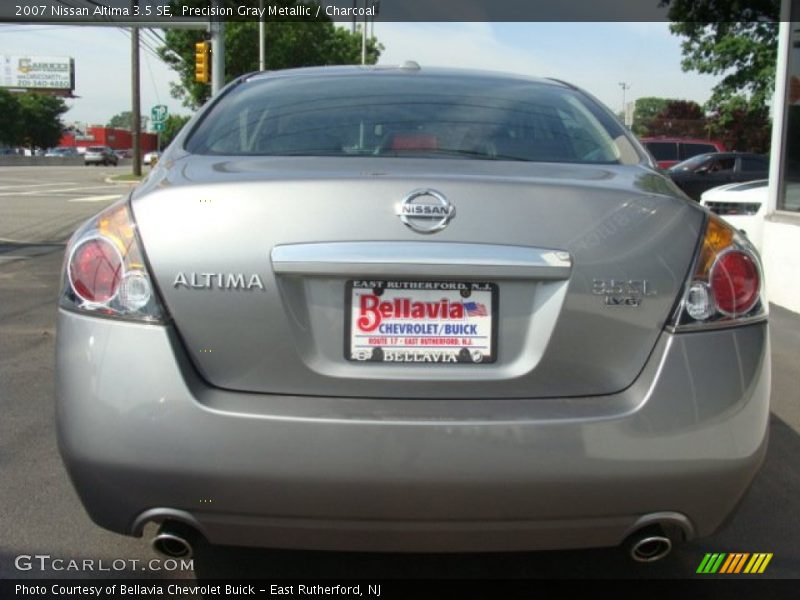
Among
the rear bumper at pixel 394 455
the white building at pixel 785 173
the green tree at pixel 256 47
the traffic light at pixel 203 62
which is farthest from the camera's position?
the green tree at pixel 256 47

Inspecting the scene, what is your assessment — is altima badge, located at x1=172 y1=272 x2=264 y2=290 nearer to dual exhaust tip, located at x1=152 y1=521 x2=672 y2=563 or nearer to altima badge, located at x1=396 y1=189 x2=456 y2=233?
altima badge, located at x1=396 y1=189 x2=456 y2=233

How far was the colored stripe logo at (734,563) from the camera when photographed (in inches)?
116

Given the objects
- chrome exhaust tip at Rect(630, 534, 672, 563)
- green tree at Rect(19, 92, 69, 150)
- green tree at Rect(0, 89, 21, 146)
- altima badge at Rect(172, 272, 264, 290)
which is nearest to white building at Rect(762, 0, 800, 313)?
chrome exhaust tip at Rect(630, 534, 672, 563)

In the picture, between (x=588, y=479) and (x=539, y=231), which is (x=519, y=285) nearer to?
(x=539, y=231)

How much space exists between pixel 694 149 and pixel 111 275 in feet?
67.0

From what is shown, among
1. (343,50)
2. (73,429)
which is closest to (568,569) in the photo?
(73,429)

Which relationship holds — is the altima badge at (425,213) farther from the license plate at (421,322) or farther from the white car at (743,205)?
the white car at (743,205)

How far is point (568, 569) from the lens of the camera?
2.93m

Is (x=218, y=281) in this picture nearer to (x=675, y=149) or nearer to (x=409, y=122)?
(x=409, y=122)

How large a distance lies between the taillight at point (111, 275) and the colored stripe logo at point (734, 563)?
1.96m

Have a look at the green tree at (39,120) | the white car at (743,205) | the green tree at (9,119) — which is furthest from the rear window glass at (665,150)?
the green tree at (39,120)

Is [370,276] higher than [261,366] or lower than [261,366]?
higher

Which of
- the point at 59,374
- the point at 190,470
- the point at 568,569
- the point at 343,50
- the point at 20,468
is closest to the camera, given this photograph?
the point at 190,470

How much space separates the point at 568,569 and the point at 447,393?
42.6 inches
